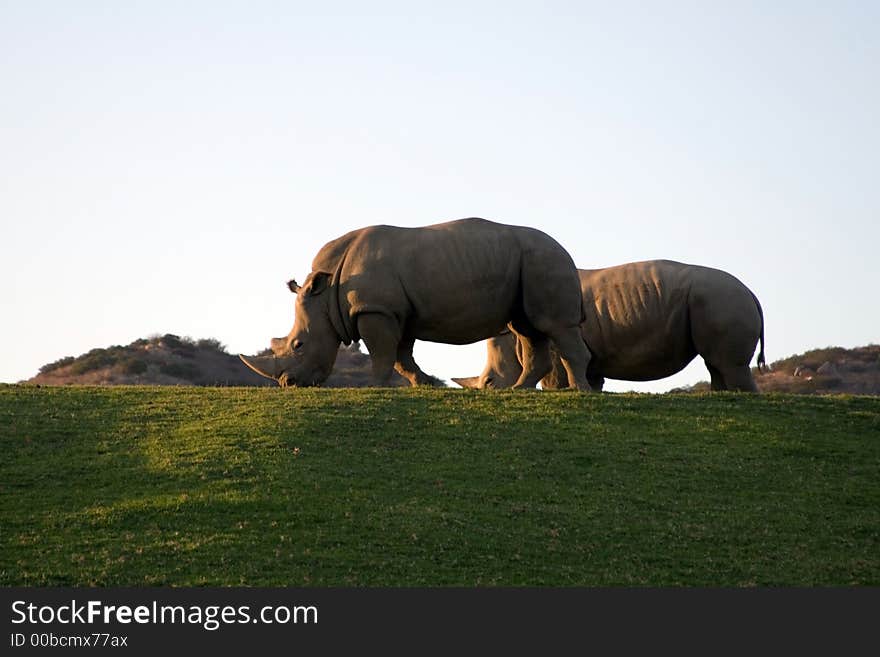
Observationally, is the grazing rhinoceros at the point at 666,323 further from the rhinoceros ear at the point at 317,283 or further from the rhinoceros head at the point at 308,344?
the rhinoceros ear at the point at 317,283

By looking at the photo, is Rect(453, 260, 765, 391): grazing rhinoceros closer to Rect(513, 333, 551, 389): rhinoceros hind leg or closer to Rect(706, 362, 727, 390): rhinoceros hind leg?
Rect(706, 362, 727, 390): rhinoceros hind leg

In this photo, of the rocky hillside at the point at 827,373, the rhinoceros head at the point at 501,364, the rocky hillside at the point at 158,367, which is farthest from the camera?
the rocky hillside at the point at 827,373

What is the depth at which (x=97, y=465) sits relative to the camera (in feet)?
Result: 62.8

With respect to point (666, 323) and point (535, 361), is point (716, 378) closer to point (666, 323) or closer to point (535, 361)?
point (666, 323)

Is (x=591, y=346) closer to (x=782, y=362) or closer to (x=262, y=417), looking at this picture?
(x=262, y=417)

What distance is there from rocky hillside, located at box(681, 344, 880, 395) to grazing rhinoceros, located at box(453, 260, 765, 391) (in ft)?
52.2

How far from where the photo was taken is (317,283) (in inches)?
949

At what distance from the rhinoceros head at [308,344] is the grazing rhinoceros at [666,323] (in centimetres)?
310

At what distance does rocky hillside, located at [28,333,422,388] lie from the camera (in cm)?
4159

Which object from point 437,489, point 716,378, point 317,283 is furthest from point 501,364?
point 437,489

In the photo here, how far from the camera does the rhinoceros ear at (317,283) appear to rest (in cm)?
2403

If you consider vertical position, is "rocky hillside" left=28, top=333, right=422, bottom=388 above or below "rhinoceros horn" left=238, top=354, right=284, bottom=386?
above

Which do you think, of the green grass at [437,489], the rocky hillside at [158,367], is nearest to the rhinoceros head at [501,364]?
the green grass at [437,489]

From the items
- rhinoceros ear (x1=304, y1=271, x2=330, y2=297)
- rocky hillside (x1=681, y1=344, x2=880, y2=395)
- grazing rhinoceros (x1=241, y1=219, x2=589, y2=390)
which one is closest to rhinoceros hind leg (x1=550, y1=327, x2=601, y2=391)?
grazing rhinoceros (x1=241, y1=219, x2=589, y2=390)
